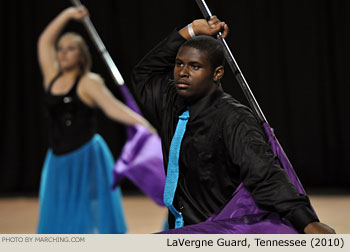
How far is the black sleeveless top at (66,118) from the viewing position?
3.10 metres

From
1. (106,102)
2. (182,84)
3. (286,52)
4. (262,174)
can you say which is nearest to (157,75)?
(182,84)

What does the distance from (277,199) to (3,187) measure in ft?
16.9

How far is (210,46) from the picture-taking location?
1.36 m

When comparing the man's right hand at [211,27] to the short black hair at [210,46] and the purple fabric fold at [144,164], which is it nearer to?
the short black hair at [210,46]

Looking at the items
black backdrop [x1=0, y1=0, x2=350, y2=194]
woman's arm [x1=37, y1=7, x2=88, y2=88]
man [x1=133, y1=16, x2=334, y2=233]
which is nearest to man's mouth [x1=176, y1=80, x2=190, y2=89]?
man [x1=133, y1=16, x2=334, y2=233]

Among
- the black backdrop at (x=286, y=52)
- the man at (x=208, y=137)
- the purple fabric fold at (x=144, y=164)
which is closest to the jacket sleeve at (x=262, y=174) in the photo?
the man at (x=208, y=137)

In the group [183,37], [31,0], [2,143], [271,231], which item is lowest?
[2,143]

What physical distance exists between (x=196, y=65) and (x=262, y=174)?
32 cm

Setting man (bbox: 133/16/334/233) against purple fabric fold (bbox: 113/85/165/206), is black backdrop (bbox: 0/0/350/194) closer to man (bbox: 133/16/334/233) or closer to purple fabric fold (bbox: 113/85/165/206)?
purple fabric fold (bbox: 113/85/165/206)

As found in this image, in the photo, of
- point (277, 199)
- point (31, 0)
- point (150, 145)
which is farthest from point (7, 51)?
point (277, 199)

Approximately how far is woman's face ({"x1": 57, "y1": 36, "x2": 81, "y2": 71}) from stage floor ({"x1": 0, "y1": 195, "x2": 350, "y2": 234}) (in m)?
1.23

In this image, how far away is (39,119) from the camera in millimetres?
5766

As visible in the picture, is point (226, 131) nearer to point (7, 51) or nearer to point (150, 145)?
point (150, 145)

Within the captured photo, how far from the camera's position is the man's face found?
1.35 meters
